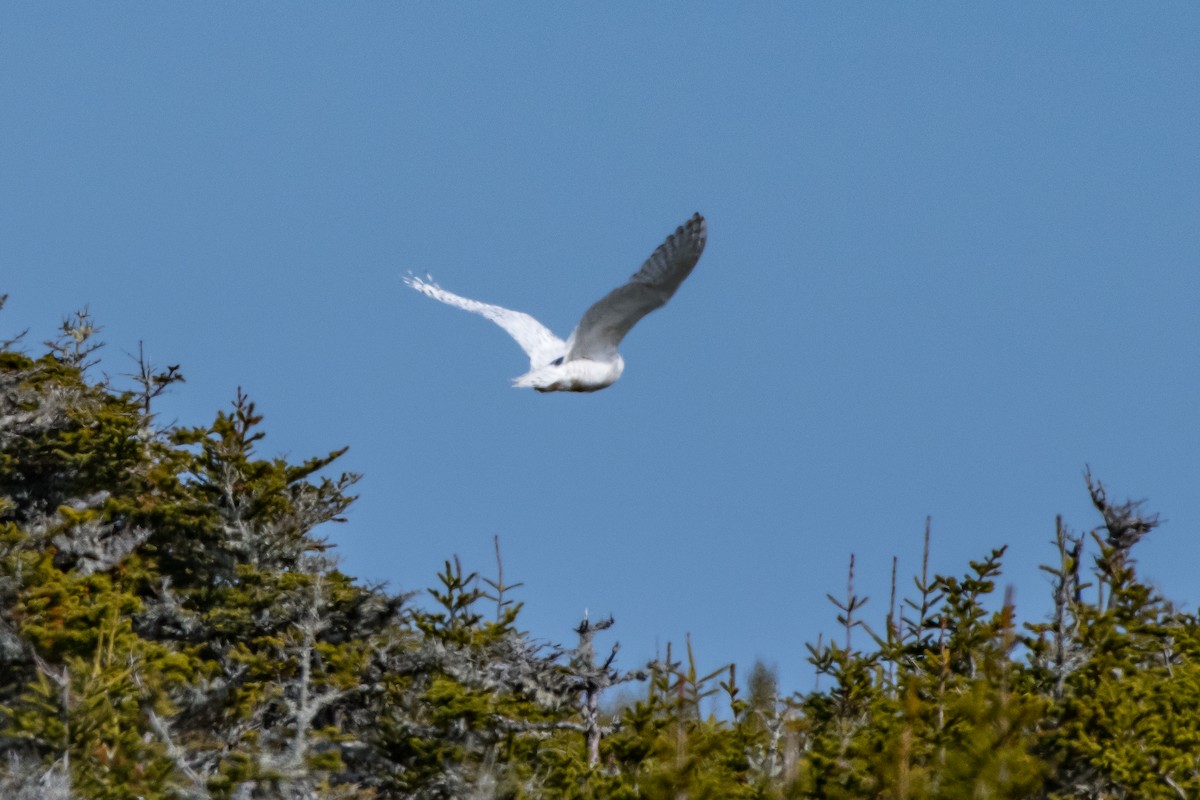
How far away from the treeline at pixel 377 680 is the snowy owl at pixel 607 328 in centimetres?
258

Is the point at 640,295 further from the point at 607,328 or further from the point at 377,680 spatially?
the point at 377,680

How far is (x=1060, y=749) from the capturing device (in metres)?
14.1

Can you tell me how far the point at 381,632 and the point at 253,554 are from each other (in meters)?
1.95

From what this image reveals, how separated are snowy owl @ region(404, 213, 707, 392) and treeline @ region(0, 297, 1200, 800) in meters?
2.58

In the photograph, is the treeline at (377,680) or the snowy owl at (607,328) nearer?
the treeline at (377,680)

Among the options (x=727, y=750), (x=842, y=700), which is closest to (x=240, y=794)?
(x=727, y=750)

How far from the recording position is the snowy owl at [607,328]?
1631cm

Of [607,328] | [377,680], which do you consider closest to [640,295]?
[607,328]

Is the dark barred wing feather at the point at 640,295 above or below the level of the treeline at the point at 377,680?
above

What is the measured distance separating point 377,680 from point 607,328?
5.06 metres

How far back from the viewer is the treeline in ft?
41.2

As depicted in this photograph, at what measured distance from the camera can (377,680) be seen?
1909 centimetres

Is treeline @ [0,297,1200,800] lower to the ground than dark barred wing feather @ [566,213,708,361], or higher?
lower

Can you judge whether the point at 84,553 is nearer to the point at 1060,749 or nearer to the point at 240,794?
the point at 240,794
